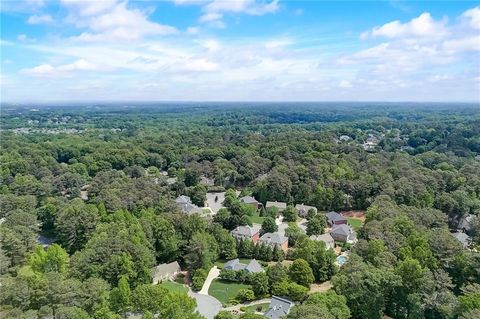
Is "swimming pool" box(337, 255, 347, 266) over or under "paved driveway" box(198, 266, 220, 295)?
over

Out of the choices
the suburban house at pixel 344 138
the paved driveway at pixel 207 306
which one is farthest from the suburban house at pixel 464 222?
the suburban house at pixel 344 138

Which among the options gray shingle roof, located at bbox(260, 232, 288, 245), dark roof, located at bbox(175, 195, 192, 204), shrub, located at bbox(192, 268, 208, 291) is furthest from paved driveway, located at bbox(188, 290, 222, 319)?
dark roof, located at bbox(175, 195, 192, 204)

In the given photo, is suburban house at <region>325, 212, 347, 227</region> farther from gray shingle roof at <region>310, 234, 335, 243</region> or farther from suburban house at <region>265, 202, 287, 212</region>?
suburban house at <region>265, 202, 287, 212</region>

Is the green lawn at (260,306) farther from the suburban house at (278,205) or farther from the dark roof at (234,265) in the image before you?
the suburban house at (278,205)

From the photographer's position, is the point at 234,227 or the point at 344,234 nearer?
the point at 344,234

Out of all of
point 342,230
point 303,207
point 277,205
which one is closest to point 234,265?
point 342,230

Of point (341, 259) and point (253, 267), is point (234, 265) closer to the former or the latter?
point (253, 267)

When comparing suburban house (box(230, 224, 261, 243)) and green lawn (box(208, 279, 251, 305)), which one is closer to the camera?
green lawn (box(208, 279, 251, 305))
